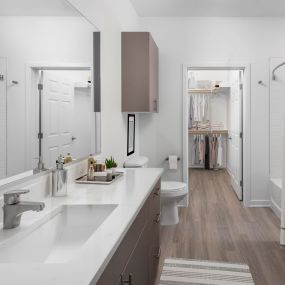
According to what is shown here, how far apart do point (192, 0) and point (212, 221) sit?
8.73 feet

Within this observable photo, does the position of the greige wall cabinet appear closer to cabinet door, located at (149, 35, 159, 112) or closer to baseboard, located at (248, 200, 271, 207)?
cabinet door, located at (149, 35, 159, 112)

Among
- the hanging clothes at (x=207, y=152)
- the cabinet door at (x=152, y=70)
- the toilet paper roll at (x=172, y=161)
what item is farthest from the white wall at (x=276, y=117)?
the hanging clothes at (x=207, y=152)

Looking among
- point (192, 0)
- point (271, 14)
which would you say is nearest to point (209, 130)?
point (271, 14)

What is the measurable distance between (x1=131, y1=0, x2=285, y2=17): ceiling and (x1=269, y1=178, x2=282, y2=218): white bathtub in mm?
2225

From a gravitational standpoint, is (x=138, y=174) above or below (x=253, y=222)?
above

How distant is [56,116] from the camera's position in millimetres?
2119

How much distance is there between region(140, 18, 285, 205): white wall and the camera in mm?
4875

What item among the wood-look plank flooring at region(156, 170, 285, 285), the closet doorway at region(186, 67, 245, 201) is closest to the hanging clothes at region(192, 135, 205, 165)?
the closet doorway at region(186, 67, 245, 201)

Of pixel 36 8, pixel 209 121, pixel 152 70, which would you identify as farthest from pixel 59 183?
pixel 209 121

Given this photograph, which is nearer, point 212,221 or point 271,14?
point 212,221

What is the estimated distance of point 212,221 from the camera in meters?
4.27

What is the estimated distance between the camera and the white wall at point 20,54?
159cm

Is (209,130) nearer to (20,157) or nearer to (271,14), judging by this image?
(271,14)

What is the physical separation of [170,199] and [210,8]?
2.48m
